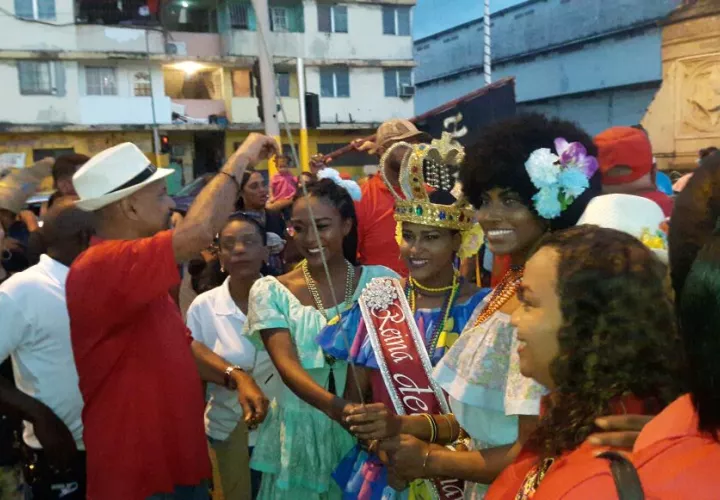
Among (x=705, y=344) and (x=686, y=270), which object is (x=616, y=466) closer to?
(x=705, y=344)

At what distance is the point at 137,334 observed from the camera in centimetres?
252

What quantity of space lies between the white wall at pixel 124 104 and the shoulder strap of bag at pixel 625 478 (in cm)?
2331

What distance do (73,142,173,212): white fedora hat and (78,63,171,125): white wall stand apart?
2135cm

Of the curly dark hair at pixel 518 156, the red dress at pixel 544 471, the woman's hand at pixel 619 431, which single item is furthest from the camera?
the curly dark hair at pixel 518 156

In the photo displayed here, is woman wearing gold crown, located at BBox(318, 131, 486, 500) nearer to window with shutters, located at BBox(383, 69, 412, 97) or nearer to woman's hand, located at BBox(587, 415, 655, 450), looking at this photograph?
woman's hand, located at BBox(587, 415, 655, 450)

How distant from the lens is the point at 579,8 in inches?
845

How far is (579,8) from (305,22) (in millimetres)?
9603

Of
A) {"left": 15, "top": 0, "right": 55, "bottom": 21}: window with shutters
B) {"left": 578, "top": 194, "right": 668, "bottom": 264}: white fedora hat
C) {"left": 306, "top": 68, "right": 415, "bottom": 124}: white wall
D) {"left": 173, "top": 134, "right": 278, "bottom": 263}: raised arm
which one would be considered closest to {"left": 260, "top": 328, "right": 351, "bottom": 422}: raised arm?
{"left": 173, "top": 134, "right": 278, "bottom": 263}: raised arm

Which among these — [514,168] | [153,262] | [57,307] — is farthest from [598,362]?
[57,307]

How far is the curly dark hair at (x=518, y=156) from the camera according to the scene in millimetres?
2064

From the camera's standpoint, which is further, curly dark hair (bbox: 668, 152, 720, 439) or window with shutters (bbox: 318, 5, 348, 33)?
window with shutters (bbox: 318, 5, 348, 33)

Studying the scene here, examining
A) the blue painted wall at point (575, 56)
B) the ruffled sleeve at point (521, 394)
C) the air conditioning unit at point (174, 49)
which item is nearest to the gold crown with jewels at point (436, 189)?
the ruffled sleeve at point (521, 394)

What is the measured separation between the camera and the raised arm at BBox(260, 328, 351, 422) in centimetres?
239

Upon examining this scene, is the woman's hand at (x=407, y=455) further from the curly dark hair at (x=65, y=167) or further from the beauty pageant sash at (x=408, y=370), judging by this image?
the curly dark hair at (x=65, y=167)
